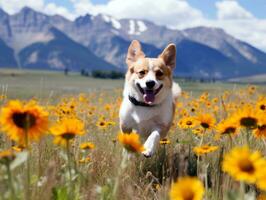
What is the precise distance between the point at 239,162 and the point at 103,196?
35.8 inches

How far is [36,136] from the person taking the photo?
188 cm

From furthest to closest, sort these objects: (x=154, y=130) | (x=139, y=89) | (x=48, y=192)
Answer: (x=139, y=89) → (x=154, y=130) → (x=48, y=192)

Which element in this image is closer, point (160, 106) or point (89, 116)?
point (160, 106)

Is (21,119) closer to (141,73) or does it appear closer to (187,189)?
(187,189)

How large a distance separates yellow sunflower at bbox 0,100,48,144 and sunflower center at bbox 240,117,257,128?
3.17ft

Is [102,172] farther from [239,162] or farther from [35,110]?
[239,162]

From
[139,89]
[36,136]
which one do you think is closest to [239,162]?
[36,136]

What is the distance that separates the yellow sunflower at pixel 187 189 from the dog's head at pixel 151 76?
393 centimetres

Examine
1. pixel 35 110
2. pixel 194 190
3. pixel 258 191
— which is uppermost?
pixel 35 110

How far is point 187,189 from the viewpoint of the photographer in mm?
1428

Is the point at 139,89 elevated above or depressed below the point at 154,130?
above

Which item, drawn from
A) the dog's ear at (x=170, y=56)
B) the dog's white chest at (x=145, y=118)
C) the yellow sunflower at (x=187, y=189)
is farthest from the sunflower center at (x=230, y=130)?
the dog's ear at (x=170, y=56)

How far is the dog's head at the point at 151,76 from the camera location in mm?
5418

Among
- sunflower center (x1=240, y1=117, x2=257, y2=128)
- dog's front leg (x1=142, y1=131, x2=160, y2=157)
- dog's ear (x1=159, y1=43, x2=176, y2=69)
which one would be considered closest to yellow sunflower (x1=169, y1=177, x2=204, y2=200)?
sunflower center (x1=240, y1=117, x2=257, y2=128)
